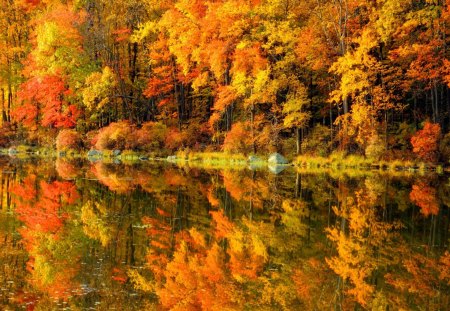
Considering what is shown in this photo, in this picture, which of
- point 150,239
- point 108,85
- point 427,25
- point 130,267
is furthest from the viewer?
point 108,85

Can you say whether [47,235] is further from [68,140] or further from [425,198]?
[68,140]

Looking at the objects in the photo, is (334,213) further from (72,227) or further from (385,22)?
(385,22)

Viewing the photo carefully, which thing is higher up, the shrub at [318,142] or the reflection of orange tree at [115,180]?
the shrub at [318,142]

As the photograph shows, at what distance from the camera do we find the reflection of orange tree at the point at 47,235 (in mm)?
9273

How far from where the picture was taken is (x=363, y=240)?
42.6 ft

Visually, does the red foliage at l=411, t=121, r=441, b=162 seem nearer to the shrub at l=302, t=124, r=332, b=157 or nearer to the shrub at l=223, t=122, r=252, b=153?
the shrub at l=302, t=124, r=332, b=157

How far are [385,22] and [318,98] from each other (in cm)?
999

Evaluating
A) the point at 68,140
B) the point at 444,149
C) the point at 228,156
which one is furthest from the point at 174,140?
the point at 444,149

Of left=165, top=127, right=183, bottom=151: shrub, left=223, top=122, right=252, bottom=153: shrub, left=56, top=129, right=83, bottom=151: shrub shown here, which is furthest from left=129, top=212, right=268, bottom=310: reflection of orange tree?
left=56, top=129, right=83, bottom=151: shrub

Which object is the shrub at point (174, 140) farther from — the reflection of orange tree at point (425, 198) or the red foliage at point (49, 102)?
the reflection of orange tree at point (425, 198)

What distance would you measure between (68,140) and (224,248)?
4004cm

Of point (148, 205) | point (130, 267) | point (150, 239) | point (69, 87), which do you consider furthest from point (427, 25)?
point (69, 87)

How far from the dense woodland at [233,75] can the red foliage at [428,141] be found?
0.06 meters

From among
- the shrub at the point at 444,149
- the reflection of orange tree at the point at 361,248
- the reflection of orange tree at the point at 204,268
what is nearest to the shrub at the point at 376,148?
the shrub at the point at 444,149
